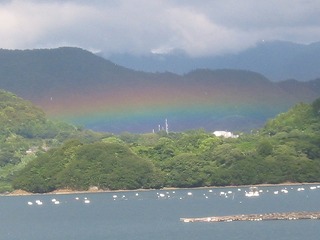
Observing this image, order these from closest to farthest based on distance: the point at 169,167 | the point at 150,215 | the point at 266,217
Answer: the point at 266,217
the point at 150,215
the point at 169,167

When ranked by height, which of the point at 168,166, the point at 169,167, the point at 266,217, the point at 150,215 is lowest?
the point at 266,217

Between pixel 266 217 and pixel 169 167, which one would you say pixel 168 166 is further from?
pixel 266 217

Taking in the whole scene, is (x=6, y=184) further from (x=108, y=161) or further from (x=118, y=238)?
(x=118, y=238)

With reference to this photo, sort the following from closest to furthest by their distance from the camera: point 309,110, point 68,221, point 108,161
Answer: point 68,221 < point 108,161 < point 309,110

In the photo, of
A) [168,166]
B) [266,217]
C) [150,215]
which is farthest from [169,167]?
[266,217]

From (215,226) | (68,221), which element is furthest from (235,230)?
(68,221)

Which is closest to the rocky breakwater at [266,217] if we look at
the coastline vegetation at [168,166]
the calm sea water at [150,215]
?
the calm sea water at [150,215]

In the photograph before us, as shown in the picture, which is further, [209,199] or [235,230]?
[209,199]

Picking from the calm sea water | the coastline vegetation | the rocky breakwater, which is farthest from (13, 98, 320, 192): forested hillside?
the rocky breakwater

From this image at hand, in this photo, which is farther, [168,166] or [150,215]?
[168,166]
